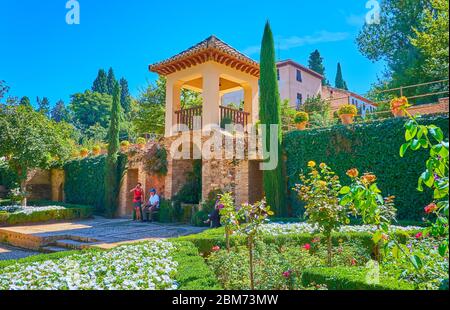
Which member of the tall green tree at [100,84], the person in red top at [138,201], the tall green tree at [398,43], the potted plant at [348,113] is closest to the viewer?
the potted plant at [348,113]

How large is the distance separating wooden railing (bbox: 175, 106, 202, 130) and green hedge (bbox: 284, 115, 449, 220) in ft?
12.1

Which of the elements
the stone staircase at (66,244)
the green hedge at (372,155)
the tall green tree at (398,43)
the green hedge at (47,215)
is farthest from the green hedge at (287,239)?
the tall green tree at (398,43)

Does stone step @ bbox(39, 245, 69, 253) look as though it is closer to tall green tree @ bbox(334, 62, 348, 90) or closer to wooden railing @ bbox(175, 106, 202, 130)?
wooden railing @ bbox(175, 106, 202, 130)

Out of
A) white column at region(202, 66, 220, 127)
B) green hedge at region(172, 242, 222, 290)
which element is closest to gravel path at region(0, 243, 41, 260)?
green hedge at region(172, 242, 222, 290)

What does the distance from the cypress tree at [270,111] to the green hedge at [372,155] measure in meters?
0.49

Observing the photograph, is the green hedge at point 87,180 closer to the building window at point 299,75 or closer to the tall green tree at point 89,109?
the building window at point 299,75

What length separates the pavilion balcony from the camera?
41.4 ft

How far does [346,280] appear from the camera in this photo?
376 centimetres

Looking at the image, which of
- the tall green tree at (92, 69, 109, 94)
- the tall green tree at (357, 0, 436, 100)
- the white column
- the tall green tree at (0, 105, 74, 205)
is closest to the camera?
the white column

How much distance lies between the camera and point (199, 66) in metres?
12.6

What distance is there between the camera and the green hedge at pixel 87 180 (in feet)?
55.0

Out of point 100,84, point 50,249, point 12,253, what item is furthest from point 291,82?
point 100,84

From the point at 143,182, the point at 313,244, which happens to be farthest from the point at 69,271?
the point at 143,182

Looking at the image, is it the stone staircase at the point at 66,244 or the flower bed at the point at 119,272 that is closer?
the flower bed at the point at 119,272
